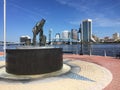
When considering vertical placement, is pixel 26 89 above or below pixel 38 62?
below

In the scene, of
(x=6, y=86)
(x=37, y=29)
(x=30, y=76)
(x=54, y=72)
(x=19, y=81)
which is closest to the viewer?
(x=6, y=86)

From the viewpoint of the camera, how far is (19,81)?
357 inches

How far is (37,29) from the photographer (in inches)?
495

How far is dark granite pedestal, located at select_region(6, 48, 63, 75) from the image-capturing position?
1036cm

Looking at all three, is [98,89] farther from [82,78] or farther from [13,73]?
[13,73]

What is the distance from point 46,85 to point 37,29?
540 centimetres

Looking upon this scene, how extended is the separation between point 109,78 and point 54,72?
3.49m

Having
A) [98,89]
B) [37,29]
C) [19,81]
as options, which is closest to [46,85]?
[19,81]

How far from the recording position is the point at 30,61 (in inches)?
408

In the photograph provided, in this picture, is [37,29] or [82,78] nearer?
[82,78]

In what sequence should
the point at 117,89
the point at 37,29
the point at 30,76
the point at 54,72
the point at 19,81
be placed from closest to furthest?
the point at 117,89
the point at 19,81
the point at 30,76
the point at 54,72
the point at 37,29

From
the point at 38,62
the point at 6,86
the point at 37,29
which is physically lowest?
the point at 6,86

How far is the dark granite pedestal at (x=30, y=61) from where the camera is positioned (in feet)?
34.0

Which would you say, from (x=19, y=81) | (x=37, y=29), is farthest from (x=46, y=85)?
(x=37, y=29)
